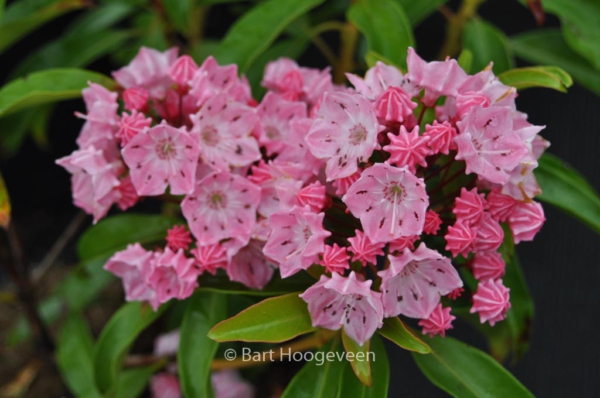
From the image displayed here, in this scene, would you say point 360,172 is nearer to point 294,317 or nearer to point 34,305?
point 294,317

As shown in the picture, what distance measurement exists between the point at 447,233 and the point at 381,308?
0.53ft

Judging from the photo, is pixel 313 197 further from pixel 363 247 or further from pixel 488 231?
pixel 488 231

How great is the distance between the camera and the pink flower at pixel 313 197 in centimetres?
92

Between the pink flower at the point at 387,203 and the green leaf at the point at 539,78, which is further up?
the green leaf at the point at 539,78

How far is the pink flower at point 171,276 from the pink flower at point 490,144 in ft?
1.48

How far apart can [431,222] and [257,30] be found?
1.93 feet

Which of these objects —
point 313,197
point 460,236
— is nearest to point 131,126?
point 313,197

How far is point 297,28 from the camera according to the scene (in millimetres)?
1702

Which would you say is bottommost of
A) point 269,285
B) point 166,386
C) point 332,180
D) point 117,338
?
point 166,386

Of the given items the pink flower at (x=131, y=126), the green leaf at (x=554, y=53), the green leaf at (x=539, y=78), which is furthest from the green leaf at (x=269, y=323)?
the green leaf at (x=554, y=53)

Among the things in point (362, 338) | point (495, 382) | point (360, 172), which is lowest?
point (495, 382)

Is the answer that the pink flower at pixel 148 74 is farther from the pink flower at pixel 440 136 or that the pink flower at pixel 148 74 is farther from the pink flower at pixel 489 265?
the pink flower at pixel 489 265

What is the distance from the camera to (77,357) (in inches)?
62.3

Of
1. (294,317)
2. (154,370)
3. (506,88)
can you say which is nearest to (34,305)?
(154,370)
